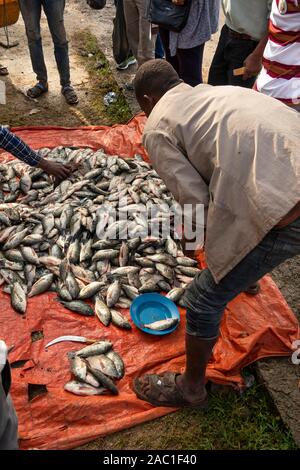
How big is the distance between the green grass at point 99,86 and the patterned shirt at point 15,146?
7.83 ft

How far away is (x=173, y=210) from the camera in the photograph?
4.73 meters

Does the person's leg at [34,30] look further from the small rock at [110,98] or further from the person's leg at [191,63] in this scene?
the person's leg at [191,63]

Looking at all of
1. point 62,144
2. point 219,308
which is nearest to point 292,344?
point 219,308

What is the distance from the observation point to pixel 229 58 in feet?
16.9

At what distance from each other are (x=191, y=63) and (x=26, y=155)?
2.57 metres

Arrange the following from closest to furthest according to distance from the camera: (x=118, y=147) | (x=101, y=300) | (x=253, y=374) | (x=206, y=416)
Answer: (x=206, y=416), (x=253, y=374), (x=101, y=300), (x=118, y=147)

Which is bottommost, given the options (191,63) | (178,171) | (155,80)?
(191,63)

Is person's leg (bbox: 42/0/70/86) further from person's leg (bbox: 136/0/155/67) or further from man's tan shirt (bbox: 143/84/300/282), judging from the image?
man's tan shirt (bbox: 143/84/300/282)

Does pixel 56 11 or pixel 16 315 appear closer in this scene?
pixel 16 315

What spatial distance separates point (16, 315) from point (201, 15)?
4.12 m

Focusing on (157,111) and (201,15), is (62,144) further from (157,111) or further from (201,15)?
(157,111)

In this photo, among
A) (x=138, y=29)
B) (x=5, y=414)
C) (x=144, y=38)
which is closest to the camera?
(x=5, y=414)

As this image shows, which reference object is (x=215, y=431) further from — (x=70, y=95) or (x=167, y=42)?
(x=70, y=95)

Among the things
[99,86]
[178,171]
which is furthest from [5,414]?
[99,86]
